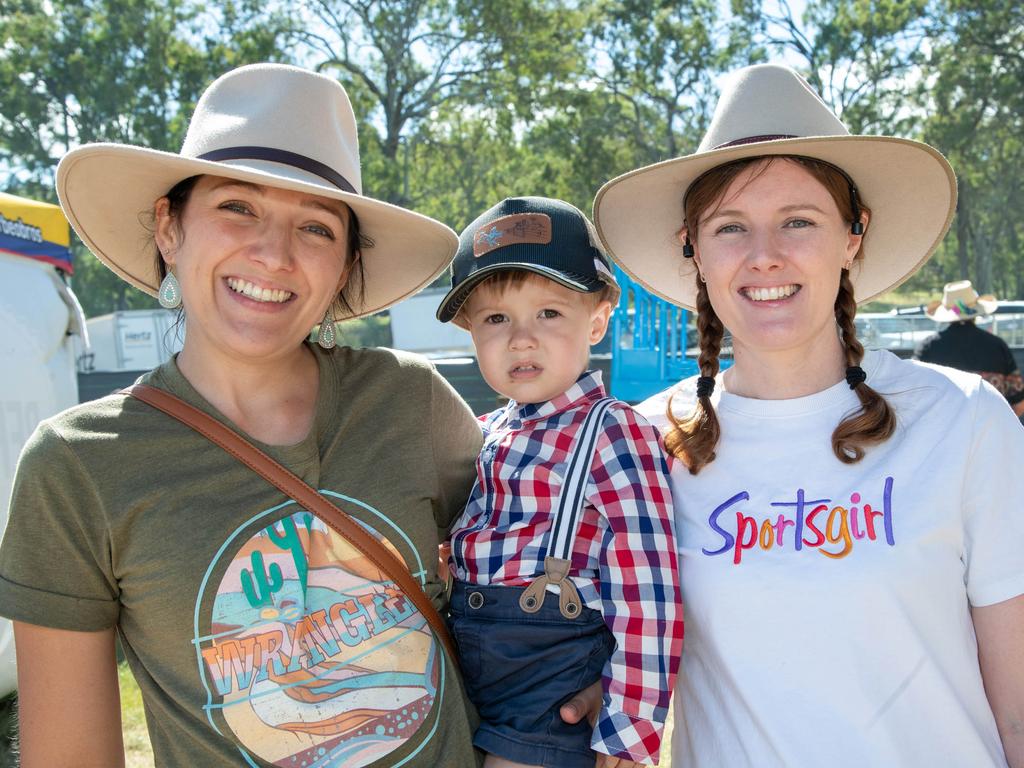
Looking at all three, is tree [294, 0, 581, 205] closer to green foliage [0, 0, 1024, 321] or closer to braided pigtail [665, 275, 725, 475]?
green foliage [0, 0, 1024, 321]

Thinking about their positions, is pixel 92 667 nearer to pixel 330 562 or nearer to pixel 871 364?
pixel 330 562

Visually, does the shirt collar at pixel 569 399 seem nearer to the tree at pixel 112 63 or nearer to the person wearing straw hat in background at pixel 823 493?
the person wearing straw hat in background at pixel 823 493

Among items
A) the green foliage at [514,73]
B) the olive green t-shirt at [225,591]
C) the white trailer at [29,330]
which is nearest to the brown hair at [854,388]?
the olive green t-shirt at [225,591]

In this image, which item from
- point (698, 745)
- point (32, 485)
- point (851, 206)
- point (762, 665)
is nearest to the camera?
point (32, 485)

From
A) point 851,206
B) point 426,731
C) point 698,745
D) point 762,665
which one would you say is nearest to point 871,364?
point 851,206

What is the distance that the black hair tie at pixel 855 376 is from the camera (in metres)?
2.07

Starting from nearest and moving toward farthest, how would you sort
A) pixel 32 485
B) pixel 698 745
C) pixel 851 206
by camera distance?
pixel 32 485 → pixel 698 745 → pixel 851 206

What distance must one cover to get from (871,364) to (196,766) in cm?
175

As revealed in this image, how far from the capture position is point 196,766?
1811mm

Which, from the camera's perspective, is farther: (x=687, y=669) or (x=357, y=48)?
(x=357, y=48)

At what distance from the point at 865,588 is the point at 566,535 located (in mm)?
652

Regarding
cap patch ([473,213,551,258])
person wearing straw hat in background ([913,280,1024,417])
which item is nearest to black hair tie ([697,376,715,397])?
cap patch ([473,213,551,258])

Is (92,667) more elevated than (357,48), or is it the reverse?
(357,48)

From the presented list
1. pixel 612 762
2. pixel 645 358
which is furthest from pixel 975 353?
pixel 612 762
